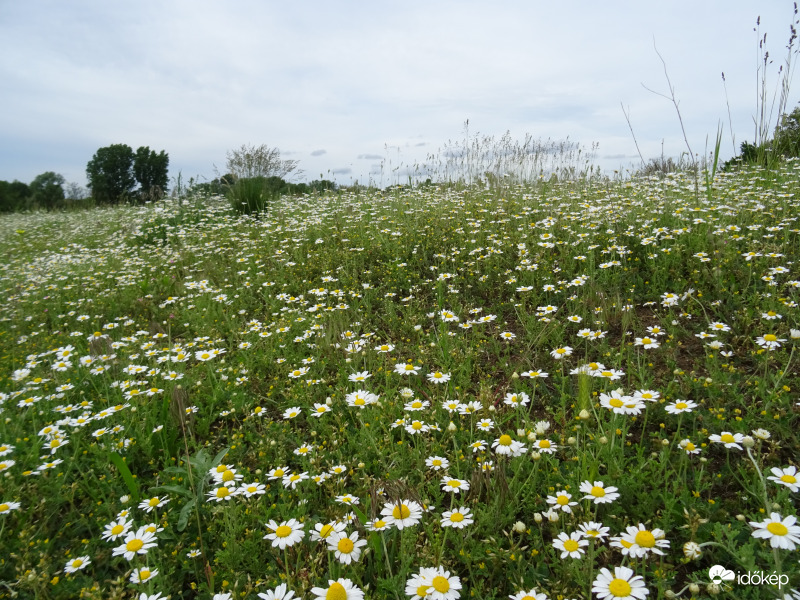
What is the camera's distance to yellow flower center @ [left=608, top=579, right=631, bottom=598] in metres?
1.14

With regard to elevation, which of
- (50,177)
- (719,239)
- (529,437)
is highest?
(50,177)

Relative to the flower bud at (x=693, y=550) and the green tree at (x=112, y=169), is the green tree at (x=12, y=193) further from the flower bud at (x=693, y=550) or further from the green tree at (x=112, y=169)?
the flower bud at (x=693, y=550)

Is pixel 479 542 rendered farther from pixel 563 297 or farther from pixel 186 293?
pixel 186 293

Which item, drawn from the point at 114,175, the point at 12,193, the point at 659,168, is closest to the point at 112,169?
the point at 114,175

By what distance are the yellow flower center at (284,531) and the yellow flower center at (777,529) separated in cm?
142

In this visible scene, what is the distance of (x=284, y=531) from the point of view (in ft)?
4.97

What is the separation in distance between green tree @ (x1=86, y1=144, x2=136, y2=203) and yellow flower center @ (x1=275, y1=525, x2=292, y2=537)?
3849 cm

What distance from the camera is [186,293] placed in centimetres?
476

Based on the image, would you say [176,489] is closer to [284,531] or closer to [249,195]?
[284,531]

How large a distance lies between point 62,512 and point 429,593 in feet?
6.13

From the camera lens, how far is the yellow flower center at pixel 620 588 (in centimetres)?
114

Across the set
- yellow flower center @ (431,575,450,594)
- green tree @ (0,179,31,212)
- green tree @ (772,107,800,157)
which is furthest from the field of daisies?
green tree @ (0,179,31,212)

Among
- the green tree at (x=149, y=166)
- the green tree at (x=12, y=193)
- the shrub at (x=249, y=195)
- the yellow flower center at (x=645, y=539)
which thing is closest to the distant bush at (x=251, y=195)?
the shrub at (x=249, y=195)

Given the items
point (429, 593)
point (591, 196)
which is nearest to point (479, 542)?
point (429, 593)
